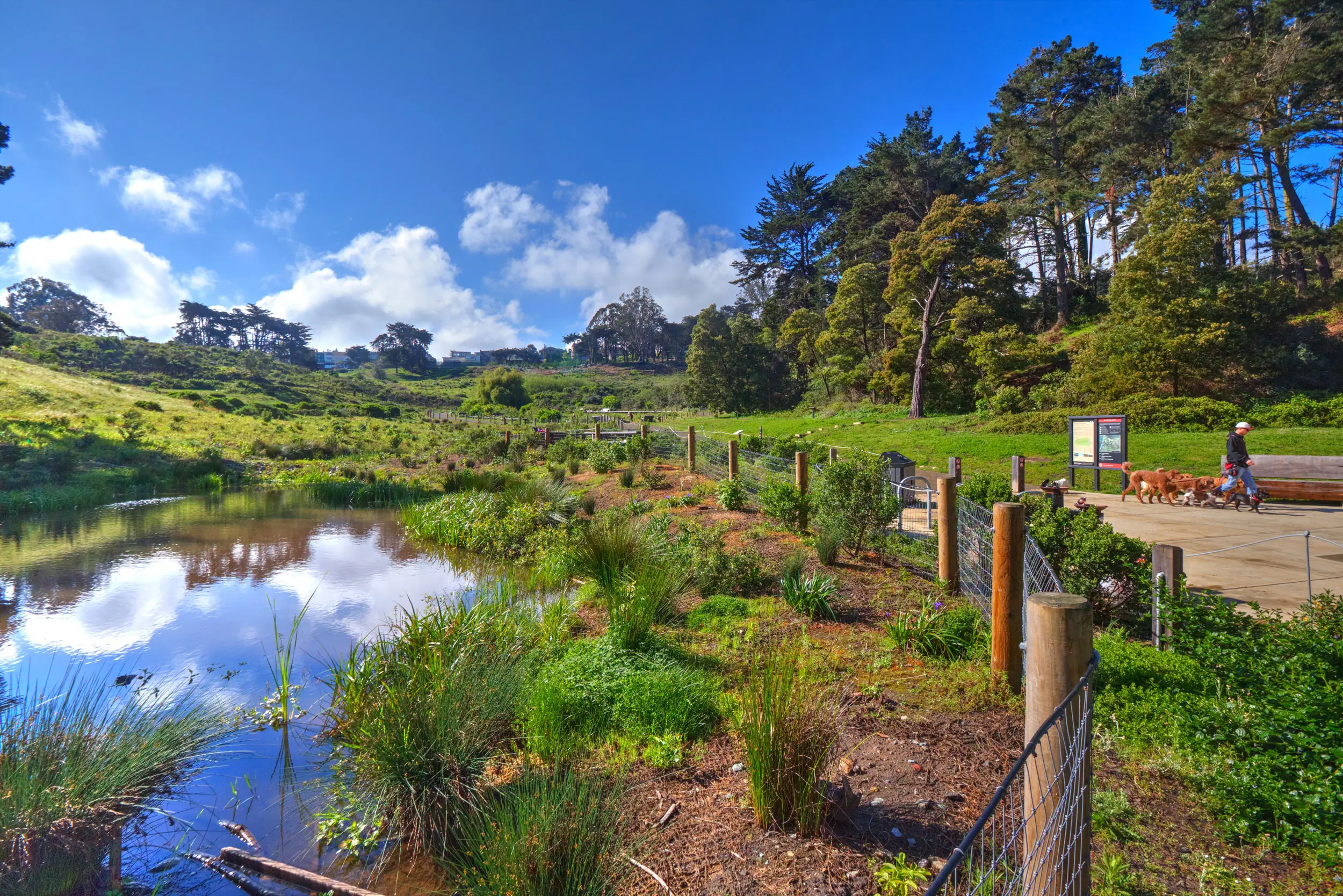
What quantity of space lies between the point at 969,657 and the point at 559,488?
10.1m

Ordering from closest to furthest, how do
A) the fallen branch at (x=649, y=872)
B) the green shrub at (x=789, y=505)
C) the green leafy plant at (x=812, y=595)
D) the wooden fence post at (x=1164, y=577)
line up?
1. the fallen branch at (x=649, y=872)
2. the wooden fence post at (x=1164, y=577)
3. the green leafy plant at (x=812, y=595)
4. the green shrub at (x=789, y=505)

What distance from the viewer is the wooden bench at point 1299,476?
35.3ft

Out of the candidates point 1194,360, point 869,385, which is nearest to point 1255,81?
point 1194,360

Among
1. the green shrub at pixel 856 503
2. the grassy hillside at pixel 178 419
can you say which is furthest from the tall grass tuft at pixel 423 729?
the grassy hillside at pixel 178 419

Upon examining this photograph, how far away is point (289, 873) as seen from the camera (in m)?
3.15

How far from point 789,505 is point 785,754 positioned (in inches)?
245

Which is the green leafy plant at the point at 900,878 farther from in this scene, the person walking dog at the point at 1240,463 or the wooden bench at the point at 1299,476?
the wooden bench at the point at 1299,476

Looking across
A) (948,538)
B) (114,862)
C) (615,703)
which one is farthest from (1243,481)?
(114,862)

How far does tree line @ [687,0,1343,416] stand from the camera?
65.1 feet

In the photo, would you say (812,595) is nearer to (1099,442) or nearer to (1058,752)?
(1058,752)

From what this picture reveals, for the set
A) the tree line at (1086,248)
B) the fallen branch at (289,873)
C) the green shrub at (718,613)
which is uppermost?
the tree line at (1086,248)

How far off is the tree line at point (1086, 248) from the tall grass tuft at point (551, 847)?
22988 millimetres

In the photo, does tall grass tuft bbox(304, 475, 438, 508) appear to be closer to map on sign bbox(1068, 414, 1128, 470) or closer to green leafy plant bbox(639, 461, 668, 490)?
green leafy plant bbox(639, 461, 668, 490)

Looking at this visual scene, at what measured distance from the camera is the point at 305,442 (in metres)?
28.5
